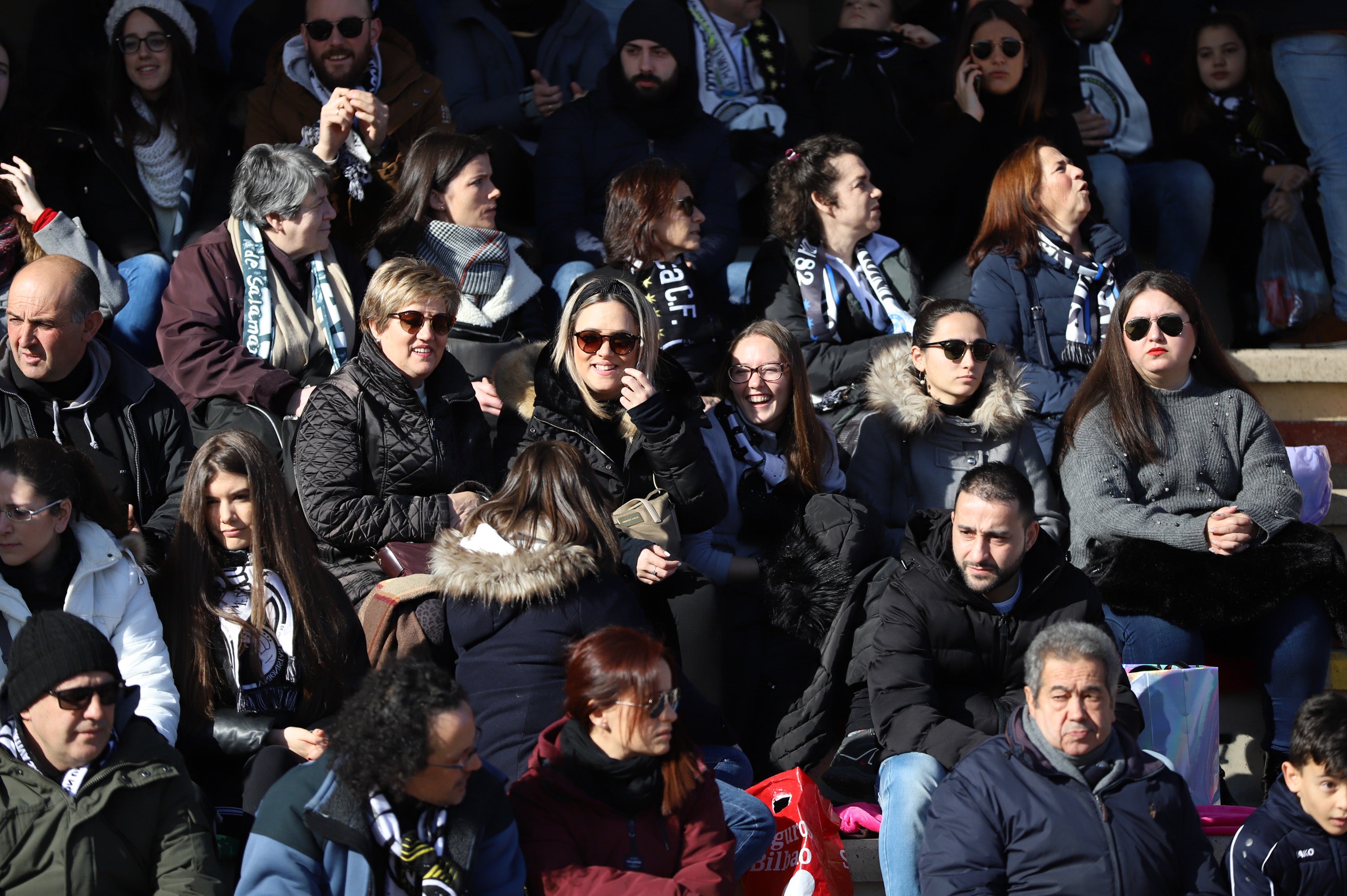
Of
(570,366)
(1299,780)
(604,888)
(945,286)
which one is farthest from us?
(945,286)

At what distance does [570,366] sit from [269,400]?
39.8 inches

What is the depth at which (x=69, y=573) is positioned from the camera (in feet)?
12.1

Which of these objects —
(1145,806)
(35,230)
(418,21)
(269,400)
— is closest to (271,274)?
(269,400)

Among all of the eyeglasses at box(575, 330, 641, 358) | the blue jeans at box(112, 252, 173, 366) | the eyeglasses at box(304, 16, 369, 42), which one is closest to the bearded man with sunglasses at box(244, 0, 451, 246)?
the eyeglasses at box(304, 16, 369, 42)

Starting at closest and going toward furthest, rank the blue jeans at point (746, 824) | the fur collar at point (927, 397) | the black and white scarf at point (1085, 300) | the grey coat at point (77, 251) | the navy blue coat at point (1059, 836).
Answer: the navy blue coat at point (1059, 836) < the blue jeans at point (746, 824) < the fur collar at point (927, 397) < the grey coat at point (77, 251) < the black and white scarf at point (1085, 300)

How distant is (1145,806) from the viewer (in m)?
3.50

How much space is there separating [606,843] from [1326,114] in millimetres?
5247

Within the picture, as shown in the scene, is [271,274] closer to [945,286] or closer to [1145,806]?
[945,286]

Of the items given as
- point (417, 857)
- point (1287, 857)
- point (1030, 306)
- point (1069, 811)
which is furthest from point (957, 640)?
point (1030, 306)

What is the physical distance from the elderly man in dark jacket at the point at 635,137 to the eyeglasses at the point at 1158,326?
1.78m

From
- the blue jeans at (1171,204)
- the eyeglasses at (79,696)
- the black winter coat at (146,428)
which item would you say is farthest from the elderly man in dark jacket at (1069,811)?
the blue jeans at (1171,204)

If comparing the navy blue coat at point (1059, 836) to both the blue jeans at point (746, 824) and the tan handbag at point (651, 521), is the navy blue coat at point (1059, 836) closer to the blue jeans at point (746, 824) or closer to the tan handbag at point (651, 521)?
the blue jeans at point (746, 824)

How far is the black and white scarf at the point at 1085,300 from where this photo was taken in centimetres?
564

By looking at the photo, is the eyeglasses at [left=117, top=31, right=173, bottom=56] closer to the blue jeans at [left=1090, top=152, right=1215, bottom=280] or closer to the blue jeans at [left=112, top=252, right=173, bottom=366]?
the blue jeans at [left=112, top=252, right=173, bottom=366]
